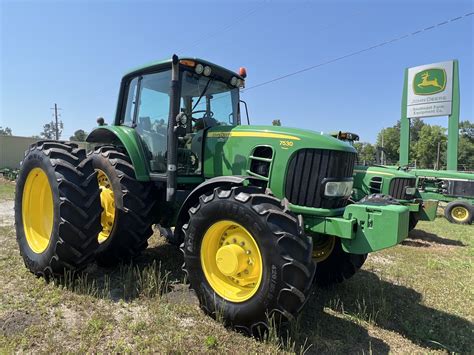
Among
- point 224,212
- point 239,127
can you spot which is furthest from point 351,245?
point 239,127

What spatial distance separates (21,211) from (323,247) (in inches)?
156

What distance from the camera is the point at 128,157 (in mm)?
4711

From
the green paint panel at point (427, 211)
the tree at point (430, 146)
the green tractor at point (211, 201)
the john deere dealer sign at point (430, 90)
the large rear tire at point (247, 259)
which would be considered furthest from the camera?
the tree at point (430, 146)

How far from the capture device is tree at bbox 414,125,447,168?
53.8m

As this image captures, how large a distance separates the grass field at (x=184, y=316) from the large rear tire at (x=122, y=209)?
267mm

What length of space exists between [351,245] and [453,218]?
9468mm

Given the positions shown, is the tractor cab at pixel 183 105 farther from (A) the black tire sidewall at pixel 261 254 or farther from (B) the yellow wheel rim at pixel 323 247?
(B) the yellow wheel rim at pixel 323 247

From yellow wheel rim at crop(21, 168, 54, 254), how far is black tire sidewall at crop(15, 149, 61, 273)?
0.05m

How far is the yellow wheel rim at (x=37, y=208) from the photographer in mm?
4406

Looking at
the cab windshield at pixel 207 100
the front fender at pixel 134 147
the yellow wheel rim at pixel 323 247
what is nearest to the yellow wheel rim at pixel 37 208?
the front fender at pixel 134 147

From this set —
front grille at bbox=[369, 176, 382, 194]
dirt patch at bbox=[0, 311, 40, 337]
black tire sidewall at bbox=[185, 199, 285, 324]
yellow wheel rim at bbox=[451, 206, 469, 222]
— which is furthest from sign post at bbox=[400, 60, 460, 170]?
dirt patch at bbox=[0, 311, 40, 337]

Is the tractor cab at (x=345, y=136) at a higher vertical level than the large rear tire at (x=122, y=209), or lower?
higher

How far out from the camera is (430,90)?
50.6 feet

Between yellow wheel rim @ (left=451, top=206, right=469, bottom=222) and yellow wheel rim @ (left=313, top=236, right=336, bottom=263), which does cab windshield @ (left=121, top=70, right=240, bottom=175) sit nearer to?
yellow wheel rim @ (left=313, top=236, right=336, bottom=263)
